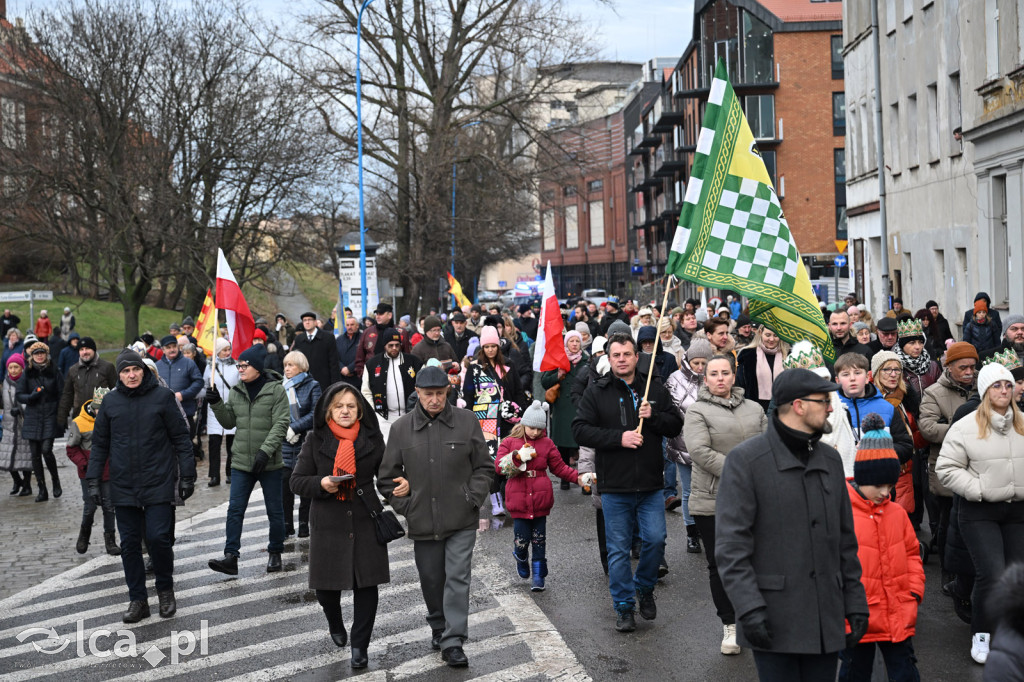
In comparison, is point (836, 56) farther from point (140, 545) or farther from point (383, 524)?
point (383, 524)

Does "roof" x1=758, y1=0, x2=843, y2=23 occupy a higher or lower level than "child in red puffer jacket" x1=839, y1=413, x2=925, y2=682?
higher

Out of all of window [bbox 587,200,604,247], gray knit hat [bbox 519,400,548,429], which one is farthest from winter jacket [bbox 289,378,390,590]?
window [bbox 587,200,604,247]

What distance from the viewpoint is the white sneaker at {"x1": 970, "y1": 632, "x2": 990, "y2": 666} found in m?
6.91

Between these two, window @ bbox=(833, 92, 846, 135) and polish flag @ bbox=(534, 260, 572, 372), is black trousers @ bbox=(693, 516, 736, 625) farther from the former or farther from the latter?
window @ bbox=(833, 92, 846, 135)

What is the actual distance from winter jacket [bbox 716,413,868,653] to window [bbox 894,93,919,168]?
84.3ft

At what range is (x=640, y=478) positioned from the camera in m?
7.91

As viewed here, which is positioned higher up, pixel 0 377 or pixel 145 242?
pixel 145 242

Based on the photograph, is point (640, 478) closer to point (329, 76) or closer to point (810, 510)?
point (810, 510)

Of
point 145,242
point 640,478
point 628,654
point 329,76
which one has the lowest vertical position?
point 628,654

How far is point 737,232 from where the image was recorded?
328 inches

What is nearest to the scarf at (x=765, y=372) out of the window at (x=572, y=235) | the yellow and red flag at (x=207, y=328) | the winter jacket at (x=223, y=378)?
the winter jacket at (x=223, y=378)

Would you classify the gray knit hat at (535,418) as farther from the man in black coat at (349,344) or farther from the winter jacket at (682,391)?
the man in black coat at (349,344)

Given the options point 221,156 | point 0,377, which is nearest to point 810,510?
point 0,377

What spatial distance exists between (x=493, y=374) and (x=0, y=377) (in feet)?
44.9
